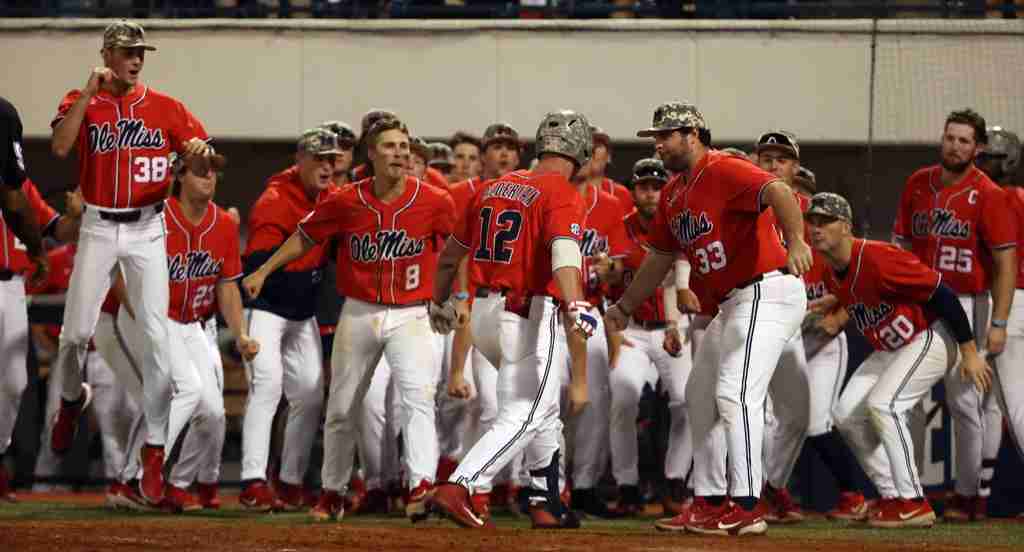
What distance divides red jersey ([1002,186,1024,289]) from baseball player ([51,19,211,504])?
→ 4.85 meters

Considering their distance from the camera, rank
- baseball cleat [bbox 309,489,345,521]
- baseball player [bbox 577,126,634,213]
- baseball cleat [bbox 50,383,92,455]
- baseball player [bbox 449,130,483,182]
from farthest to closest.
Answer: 1. baseball player [bbox 449,130,483,182]
2. baseball player [bbox 577,126,634,213]
3. baseball cleat [bbox 50,383,92,455]
4. baseball cleat [bbox 309,489,345,521]

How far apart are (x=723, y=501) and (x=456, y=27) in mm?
7723

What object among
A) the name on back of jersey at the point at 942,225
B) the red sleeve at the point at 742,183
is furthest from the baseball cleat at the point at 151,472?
the name on back of jersey at the point at 942,225

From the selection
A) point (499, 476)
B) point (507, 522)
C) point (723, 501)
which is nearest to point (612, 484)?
point (499, 476)

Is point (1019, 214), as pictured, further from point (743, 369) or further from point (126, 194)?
point (126, 194)

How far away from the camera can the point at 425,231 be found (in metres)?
8.86

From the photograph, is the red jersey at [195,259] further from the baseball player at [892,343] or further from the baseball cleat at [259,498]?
the baseball player at [892,343]

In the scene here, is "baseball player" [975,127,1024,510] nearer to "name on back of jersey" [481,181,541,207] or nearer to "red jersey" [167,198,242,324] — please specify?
"name on back of jersey" [481,181,541,207]

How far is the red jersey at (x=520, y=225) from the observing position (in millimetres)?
7641

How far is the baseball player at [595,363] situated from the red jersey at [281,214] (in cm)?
169

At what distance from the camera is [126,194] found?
8.84 meters

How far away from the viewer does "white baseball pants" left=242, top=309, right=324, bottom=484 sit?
9.88m

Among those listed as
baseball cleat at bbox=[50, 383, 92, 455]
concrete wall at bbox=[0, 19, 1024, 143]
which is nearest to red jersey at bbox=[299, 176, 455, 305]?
baseball cleat at bbox=[50, 383, 92, 455]

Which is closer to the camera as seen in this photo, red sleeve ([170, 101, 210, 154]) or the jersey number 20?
the jersey number 20
